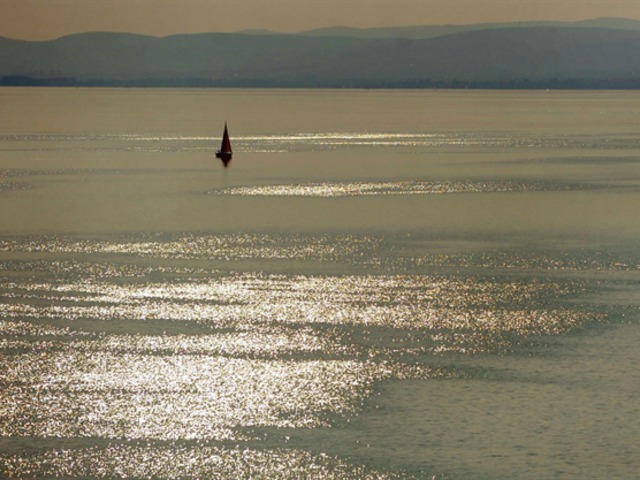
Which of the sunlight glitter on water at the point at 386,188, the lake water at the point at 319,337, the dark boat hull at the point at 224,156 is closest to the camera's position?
the lake water at the point at 319,337

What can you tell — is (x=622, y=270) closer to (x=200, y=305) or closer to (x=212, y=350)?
(x=200, y=305)

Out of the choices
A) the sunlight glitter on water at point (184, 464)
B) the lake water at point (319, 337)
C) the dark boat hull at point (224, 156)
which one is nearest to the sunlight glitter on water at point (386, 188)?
the lake water at point (319, 337)

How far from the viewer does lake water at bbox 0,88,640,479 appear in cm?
1073

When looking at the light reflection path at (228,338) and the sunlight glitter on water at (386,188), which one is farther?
the sunlight glitter on water at (386,188)

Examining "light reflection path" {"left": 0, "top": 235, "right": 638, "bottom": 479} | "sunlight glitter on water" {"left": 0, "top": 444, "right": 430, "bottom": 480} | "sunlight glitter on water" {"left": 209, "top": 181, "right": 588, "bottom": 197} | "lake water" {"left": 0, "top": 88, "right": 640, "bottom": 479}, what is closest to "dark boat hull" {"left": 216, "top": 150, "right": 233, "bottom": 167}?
"sunlight glitter on water" {"left": 209, "top": 181, "right": 588, "bottom": 197}

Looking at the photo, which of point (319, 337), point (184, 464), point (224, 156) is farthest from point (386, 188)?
point (184, 464)

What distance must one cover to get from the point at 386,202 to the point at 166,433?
21505mm

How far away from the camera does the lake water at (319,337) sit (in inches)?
423

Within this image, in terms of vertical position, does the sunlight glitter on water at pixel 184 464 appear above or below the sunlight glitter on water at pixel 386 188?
above

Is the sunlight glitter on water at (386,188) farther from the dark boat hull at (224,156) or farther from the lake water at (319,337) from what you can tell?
the dark boat hull at (224,156)

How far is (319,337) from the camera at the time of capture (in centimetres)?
1483

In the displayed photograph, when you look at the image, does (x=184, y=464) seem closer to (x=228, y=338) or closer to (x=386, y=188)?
(x=228, y=338)

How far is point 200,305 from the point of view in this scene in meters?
16.7

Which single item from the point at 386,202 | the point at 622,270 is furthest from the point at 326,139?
the point at 622,270
